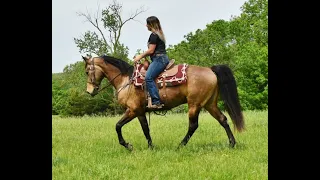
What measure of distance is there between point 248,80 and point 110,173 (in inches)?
1423

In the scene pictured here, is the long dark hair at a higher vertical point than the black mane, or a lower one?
higher

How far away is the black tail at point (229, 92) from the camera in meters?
8.82

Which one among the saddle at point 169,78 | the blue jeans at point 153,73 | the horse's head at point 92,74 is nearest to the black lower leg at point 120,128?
the saddle at point 169,78

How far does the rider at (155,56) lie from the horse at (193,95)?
23 centimetres

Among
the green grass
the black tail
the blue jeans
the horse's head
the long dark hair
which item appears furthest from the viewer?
the horse's head

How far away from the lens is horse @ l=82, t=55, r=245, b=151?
28.6 ft

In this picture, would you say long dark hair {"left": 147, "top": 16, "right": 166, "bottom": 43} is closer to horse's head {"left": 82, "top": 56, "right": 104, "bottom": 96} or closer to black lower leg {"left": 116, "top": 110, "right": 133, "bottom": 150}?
horse's head {"left": 82, "top": 56, "right": 104, "bottom": 96}

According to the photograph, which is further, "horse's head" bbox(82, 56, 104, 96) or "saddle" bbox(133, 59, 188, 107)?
"horse's head" bbox(82, 56, 104, 96)

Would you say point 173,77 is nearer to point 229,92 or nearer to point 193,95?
point 193,95

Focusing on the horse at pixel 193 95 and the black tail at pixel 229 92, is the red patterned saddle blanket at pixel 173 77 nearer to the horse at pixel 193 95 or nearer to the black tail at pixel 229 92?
the horse at pixel 193 95

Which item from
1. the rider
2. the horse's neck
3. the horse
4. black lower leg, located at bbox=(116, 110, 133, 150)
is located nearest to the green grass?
black lower leg, located at bbox=(116, 110, 133, 150)

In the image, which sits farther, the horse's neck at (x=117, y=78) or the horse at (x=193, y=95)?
the horse's neck at (x=117, y=78)
